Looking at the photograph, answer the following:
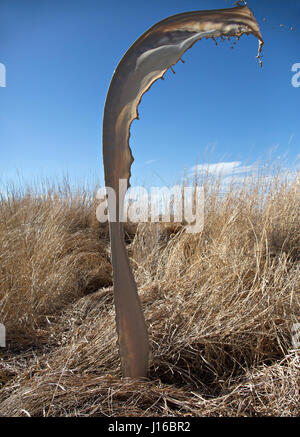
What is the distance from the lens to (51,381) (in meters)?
1.00

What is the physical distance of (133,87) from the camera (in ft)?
3.09

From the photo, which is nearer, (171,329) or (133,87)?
(133,87)

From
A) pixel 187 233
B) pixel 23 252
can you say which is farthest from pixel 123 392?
pixel 187 233

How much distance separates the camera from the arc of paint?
915 millimetres

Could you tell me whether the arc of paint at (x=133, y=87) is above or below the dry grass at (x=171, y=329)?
above

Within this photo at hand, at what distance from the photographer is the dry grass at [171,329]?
0.93 m

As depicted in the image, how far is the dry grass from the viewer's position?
929mm

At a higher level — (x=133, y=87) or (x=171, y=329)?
(x=133, y=87)

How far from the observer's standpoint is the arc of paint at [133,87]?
91 cm

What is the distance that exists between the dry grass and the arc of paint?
176mm

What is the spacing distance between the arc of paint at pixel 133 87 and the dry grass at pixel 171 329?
176 mm

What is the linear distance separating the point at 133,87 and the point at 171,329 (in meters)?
0.86

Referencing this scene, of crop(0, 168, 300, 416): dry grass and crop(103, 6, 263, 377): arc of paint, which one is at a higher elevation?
crop(103, 6, 263, 377): arc of paint

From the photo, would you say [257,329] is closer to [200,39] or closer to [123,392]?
[123,392]
